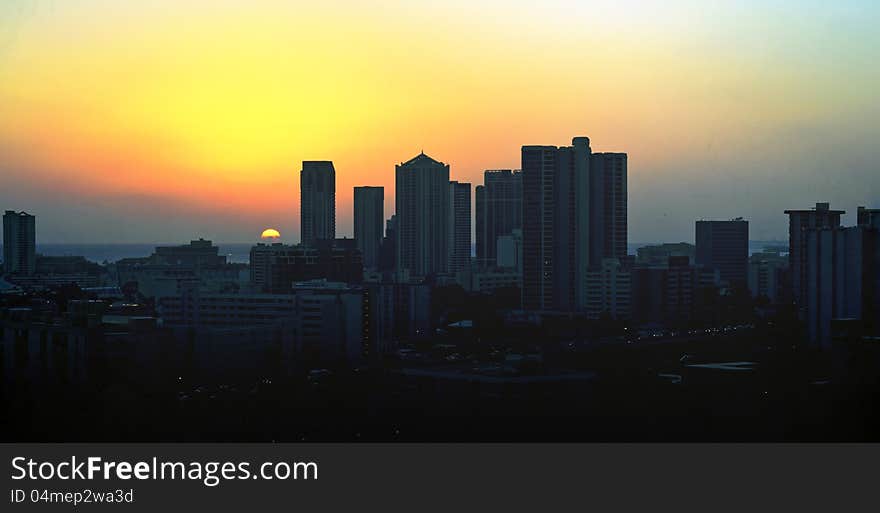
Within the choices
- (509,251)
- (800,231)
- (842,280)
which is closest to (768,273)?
(800,231)

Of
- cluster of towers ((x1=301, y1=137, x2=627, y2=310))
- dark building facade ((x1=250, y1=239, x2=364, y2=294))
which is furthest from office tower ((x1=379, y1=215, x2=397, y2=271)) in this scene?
dark building facade ((x1=250, y1=239, x2=364, y2=294))

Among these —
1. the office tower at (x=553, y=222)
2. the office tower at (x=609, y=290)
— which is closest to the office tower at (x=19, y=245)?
the office tower at (x=553, y=222)

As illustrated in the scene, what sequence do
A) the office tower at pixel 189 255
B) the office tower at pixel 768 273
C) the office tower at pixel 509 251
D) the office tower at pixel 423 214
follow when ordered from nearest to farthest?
the office tower at pixel 768 273, the office tower at pixel 189 255, the office tower at pixel 509 251, the office tower at pixel 423 214

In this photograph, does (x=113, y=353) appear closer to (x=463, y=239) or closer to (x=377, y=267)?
(x=377, y=267)

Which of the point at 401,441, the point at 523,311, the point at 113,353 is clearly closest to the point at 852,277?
the point at 523,311

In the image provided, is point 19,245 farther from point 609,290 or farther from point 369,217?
point 369,217

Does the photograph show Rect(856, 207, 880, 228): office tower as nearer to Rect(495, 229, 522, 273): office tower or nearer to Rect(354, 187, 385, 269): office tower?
Rect(495, 229, 522, 273): office tower

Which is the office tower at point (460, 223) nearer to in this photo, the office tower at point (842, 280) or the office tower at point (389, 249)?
the office tower at point (389, 249)
